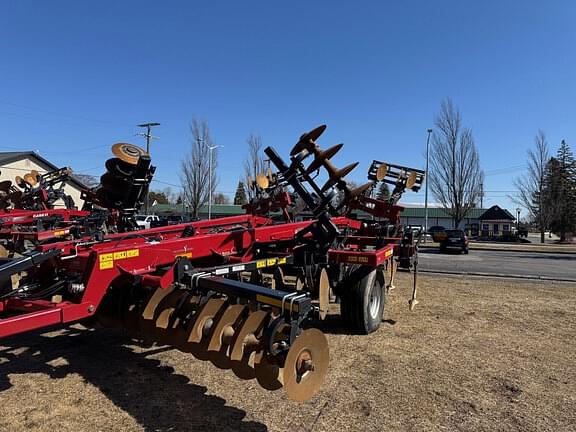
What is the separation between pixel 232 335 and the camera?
11.8 feet

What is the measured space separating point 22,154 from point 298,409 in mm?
39942

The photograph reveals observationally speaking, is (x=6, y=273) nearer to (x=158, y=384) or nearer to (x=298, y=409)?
(x=158, y=384)

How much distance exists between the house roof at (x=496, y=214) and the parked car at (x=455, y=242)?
46.9 metres

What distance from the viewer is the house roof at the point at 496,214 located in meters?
66.5

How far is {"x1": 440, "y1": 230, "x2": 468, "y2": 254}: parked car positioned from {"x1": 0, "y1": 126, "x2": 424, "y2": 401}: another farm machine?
1786 cm

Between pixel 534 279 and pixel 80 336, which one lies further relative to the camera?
pixel 534 279

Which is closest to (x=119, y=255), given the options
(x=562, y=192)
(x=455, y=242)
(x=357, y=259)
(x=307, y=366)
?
(x=307, y=366)

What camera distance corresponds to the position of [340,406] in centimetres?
396

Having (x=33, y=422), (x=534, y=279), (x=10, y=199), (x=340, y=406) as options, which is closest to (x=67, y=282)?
(x=33, y=422)

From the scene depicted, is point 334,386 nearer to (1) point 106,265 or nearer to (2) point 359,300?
(2) point 359,300

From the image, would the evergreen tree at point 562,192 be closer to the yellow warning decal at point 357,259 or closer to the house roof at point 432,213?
the house roof at point 432,213

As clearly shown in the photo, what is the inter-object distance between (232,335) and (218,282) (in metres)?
0.47

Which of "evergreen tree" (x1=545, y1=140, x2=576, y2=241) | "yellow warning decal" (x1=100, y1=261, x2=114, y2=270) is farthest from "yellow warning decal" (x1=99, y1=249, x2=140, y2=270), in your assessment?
"evergreen tree" (x1=545, y1=140, x2=576, y2=241)

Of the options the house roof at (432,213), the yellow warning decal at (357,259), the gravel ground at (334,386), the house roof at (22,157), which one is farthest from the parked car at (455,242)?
the house roof at (432,213)
